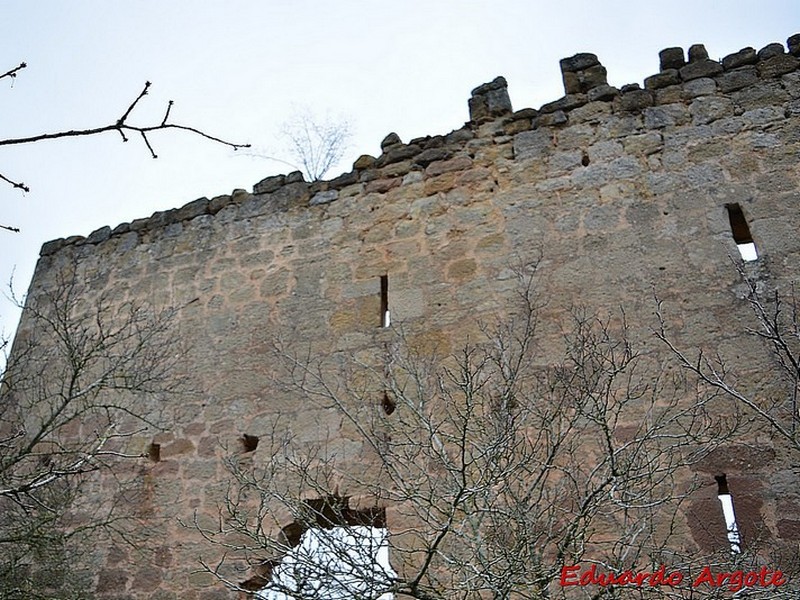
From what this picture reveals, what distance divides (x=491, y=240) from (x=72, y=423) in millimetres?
3465

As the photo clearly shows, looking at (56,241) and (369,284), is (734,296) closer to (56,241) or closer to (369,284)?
(369,284)

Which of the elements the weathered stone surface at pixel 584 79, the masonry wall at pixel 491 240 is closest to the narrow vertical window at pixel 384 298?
the masonry wall at pixel 491 240

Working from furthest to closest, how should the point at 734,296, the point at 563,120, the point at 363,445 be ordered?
the point at 563,120
the point at 363,445
the point at 734,296

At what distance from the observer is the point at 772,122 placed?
4.55m

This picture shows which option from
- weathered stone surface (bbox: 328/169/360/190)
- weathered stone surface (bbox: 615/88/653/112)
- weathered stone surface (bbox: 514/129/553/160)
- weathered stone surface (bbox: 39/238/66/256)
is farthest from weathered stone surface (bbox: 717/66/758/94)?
weathered stone surface (bbox: 39/238/66/256)

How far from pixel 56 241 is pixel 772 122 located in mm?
5953

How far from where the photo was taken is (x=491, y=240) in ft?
15.9

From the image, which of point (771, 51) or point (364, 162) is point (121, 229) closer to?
point (364, 162)

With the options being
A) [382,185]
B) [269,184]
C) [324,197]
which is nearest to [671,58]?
[382,185]

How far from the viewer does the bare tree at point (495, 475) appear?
9.89ft

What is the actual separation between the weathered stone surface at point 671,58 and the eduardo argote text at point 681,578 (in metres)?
3.31

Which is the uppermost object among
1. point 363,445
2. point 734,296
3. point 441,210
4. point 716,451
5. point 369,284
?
point 441,210

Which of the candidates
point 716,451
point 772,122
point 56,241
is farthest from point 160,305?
point 772,122

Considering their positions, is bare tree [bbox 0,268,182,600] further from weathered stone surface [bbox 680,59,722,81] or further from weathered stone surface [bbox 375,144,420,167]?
weathered stone surface [bbox 680,59,722,81]
